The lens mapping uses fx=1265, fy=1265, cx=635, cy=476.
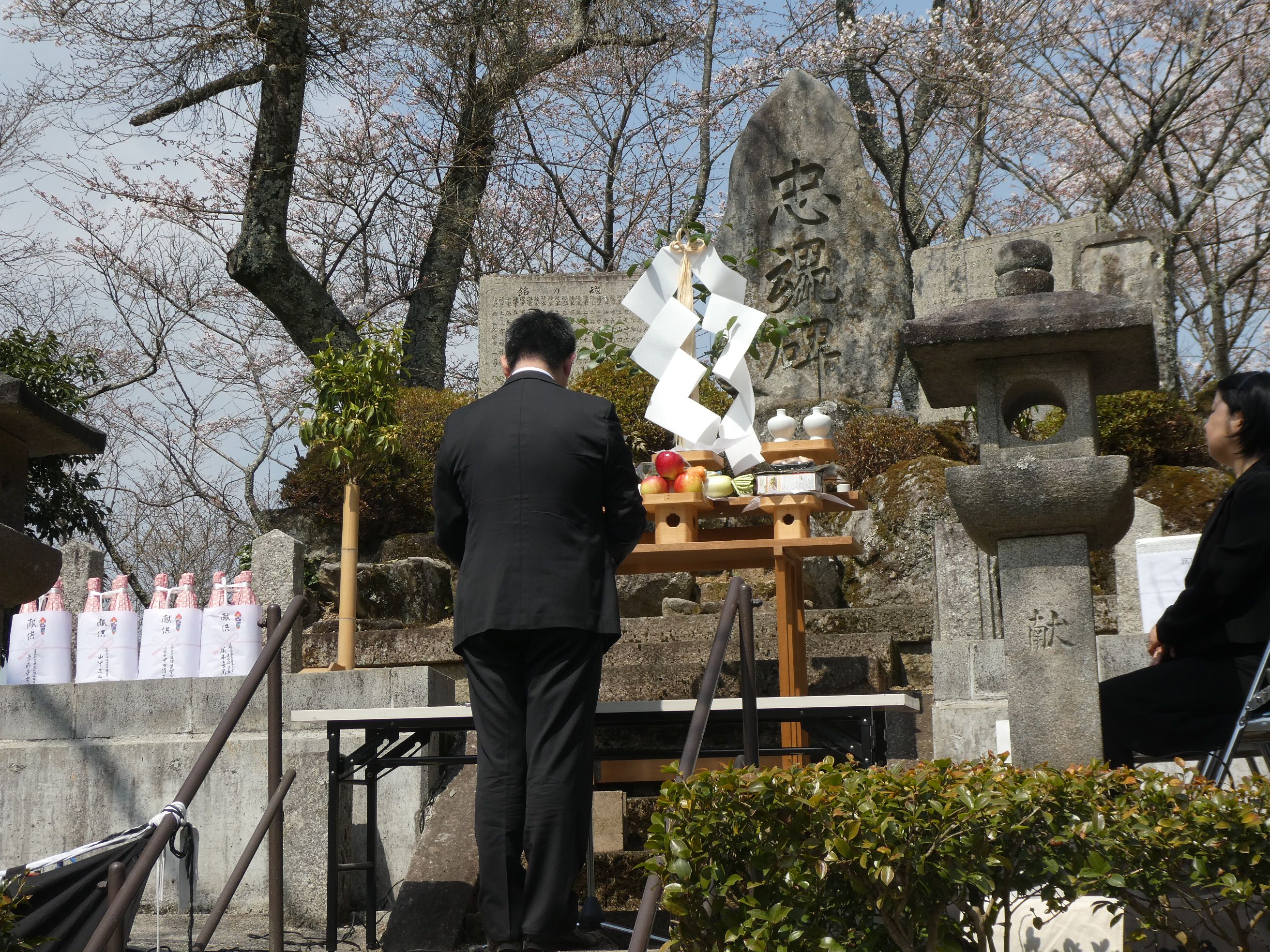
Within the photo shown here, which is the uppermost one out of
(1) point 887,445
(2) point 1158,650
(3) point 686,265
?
(3) point 686,265

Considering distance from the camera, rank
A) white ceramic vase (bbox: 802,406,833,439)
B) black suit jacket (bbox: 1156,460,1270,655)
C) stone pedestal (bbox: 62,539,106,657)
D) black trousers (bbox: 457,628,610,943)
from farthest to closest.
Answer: stone pedestal (bbox: 62,539,106,657), white ceramic vase (bbox: 802,406,833,439), black suit jacket (bbox: 1156,460,1270,655), black trousers (bbox: 457,628,610,943)

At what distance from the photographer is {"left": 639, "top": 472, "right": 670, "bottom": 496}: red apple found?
5.62m

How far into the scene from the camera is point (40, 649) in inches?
257

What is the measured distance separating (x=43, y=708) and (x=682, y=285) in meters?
3.83

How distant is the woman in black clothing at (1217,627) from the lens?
3.77 meters

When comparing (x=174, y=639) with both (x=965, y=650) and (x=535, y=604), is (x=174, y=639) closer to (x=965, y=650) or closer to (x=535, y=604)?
(x=535, y=604)

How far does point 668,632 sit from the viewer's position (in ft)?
23.0

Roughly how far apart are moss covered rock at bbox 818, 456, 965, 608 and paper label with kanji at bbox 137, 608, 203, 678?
158 inches

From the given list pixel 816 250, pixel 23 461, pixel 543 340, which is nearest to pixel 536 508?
pixel 543 340

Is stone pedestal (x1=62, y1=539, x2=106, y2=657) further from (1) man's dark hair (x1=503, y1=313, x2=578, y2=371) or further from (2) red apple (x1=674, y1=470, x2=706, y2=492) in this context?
(1) man's dark hair (x1=503, y1=313, x2=578, y2=371)

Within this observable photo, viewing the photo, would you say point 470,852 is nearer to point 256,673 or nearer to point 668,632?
point 256,673

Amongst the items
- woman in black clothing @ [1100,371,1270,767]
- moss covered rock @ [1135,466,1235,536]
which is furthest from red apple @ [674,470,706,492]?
moss covered rock @ [1135,466,1235,536]

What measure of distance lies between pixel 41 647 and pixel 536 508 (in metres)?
4.03

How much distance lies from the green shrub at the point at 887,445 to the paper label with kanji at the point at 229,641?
495 centimetres
